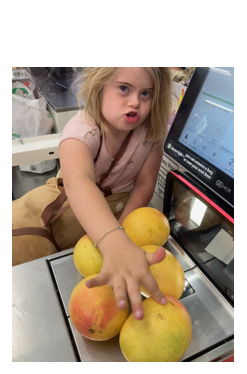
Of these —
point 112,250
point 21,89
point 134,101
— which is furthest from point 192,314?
point 21,89

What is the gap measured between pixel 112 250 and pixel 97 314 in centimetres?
11

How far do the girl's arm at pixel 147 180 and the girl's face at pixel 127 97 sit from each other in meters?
0.22

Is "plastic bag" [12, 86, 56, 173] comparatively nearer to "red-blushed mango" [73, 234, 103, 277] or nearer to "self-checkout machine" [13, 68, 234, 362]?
"self-checkout machine" [13, 68, 234, 362]

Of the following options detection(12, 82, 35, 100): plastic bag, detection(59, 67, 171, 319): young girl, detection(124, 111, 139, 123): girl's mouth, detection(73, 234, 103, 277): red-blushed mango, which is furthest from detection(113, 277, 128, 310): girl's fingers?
detection(12, 82, 35, 100): plastic bag

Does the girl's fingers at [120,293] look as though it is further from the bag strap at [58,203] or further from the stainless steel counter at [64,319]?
the bag strap at [58,203]

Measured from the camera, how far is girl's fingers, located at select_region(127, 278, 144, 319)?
39cm

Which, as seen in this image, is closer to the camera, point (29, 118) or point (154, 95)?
point (154, 95)

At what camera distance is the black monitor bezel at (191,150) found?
575 mm

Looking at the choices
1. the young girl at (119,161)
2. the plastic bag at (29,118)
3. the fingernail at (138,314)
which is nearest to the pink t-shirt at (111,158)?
the young girl at (119,161)

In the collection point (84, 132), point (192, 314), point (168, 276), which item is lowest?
point (192, 314)

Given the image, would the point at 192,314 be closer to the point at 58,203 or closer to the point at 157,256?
the point at 157,256

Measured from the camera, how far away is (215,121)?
0.61 meters
